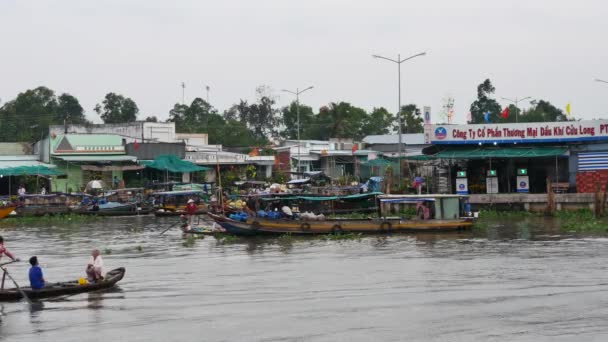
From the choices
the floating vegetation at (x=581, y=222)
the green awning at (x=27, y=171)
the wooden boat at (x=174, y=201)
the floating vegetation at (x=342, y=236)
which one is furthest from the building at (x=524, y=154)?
the green awning at (x=27, y=171)

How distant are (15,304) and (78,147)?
43.3 meters

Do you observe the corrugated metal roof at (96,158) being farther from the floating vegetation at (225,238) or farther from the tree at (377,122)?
the tree at (377,122)

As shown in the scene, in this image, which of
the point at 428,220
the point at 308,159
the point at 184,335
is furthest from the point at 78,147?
the point at 184,335

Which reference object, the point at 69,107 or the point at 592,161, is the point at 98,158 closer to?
the point at 592,161

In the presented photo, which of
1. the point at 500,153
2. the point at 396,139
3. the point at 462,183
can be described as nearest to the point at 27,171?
the point at 462,183

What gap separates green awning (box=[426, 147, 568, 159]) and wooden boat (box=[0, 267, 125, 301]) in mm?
28608

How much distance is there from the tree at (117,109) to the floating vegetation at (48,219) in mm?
54418

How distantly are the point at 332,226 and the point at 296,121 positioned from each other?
71097 millimetres

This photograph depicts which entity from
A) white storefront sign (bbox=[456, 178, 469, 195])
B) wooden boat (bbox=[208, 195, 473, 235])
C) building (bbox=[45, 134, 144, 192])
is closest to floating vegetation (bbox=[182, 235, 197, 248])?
wooden boat (bbox=[208, 195, 473, 235])

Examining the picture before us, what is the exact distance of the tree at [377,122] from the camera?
4193 inches

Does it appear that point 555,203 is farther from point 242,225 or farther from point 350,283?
point 350,283

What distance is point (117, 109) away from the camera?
355 ft

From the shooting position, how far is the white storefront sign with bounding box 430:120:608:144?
157 feet

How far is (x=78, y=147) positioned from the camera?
62656 millimetres
